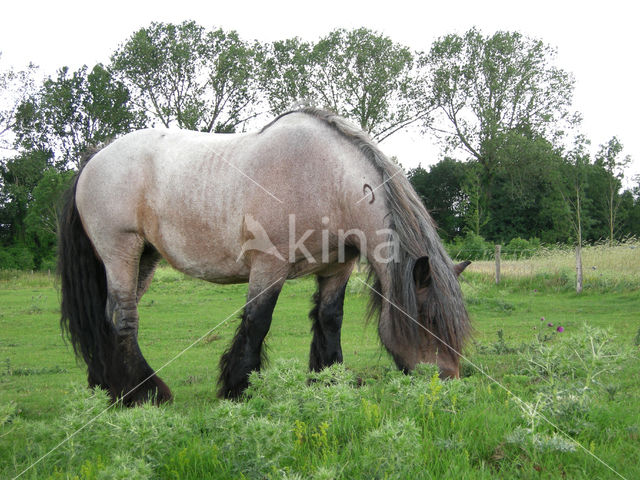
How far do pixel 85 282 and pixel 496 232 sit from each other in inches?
1246

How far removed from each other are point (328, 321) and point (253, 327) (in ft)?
2.73

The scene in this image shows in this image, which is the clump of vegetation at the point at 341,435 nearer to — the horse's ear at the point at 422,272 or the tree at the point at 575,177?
the horse's ear at the point at 422,272

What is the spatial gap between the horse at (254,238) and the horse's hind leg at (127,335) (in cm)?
1

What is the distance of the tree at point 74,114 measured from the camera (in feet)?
95.2

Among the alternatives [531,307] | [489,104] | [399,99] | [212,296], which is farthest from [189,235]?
[489,104]

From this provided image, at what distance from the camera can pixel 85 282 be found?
5039mm

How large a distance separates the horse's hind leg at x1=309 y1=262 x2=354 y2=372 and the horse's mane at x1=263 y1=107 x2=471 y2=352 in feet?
1.95

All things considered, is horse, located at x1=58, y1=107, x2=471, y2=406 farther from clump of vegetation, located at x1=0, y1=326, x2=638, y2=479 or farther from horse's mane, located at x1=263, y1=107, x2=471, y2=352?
clump of vegetation, located at x1=0, y1=326, x2=638, y2=479

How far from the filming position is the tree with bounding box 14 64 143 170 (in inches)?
1142

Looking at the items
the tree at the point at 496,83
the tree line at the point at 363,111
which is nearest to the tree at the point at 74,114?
the tree line at the point at 363,111

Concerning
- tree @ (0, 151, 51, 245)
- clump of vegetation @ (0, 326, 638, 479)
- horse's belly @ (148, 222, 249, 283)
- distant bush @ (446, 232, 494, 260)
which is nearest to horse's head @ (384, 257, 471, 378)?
clump of vegetation @ (0, 326, 638, 479)

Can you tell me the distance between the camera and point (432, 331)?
11.6ft

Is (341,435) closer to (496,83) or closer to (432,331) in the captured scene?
(432,331)

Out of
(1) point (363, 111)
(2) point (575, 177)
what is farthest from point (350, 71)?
(2) point (575, 177)
